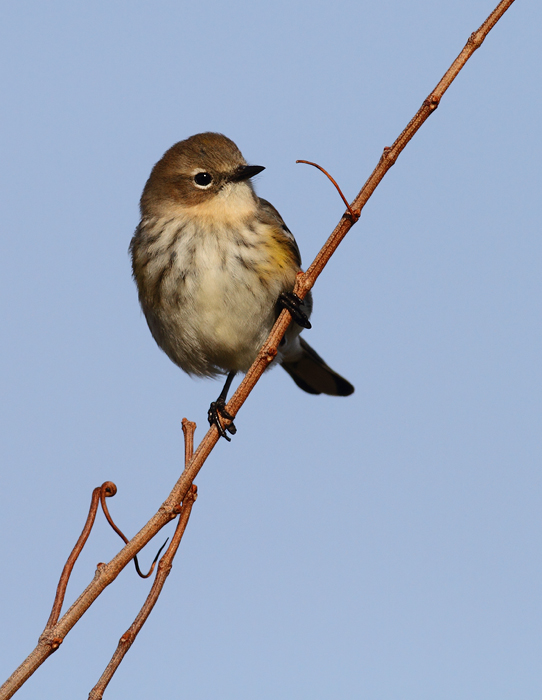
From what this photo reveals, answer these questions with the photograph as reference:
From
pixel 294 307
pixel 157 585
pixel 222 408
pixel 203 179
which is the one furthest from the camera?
pixel 203 179

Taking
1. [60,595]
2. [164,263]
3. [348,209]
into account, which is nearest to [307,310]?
[164,263]

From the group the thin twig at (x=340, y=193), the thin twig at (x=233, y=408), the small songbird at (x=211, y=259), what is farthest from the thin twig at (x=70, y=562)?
the small songbird at (x=211, y=259)

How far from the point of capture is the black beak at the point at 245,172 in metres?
6.48

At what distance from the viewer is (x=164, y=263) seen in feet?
22.1

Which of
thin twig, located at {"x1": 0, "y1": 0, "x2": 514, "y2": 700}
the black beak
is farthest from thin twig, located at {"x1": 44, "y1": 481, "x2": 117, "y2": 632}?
A: the black beak

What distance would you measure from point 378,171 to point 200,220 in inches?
124

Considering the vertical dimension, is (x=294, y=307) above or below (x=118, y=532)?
above

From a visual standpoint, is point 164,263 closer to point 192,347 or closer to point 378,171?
point 192,347

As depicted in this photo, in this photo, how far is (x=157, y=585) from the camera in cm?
337

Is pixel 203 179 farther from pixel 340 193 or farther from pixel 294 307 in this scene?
pixel 340 193

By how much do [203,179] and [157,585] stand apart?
4392 millimetres

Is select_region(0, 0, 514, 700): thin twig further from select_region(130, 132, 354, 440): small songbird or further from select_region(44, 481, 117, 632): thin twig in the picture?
select_region(130, 132, 354, 440): small songbird

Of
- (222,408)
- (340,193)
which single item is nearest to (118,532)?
(340,193)

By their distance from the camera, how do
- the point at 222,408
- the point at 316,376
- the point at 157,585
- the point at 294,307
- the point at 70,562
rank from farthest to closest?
the point at 316,376 → the point at 222,408 → the point at 294,307 → the point at 157,585 → the point at 70,562
